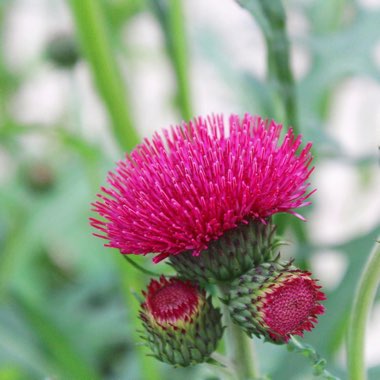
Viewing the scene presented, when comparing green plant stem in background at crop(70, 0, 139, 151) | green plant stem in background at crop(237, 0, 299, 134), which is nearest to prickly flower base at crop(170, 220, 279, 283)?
green plant stem in background at crop(237, 0, 299, 134)

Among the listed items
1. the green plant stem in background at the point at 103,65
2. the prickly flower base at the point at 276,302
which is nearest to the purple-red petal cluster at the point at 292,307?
the prickly flower base at the point at 276,302

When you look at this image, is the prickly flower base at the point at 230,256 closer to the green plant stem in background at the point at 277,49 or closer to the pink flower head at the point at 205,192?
the pink flower head at the point at 205,192

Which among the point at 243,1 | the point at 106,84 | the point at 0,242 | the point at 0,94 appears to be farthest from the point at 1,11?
the point at 243,1

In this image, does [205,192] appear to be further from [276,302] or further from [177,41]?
[177,41]

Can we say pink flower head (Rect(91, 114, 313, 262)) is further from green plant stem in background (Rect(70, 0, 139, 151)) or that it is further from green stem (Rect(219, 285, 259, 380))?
green plant stem in background (Rect(70, 0, 139, 151))

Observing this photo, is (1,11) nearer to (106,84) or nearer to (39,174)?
(39,174)

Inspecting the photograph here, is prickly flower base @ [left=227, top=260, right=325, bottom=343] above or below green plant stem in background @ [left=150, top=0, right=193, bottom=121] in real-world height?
below

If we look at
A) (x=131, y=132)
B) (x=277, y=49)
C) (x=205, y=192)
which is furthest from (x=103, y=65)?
(x=205, y=192)
